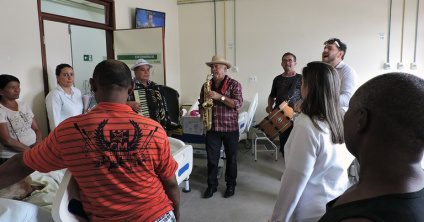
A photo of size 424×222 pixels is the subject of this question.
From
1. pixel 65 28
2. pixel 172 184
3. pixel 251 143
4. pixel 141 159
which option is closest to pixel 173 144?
pixel 172 184

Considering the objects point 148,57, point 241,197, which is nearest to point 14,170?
point 241,197

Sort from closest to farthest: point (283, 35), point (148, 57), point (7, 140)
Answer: point (7, 140) → point (148, 57) → point (283, 35)

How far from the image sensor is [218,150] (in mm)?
3502

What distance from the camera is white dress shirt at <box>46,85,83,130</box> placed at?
10.6 feet

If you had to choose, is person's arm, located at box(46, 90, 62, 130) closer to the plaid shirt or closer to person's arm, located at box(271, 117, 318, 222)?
the plaid shirt

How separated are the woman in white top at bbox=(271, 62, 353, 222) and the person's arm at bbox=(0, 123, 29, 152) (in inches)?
91.5

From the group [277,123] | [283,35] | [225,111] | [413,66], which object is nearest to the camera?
[225,111]

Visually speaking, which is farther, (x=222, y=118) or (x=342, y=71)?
(x=222, y=118)

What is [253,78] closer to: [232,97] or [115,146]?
[232,97]

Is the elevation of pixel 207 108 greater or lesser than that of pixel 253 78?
lesser

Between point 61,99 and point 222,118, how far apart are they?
166 centimetres

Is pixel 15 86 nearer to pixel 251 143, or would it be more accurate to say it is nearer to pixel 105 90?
pixel 105 90

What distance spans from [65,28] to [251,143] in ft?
11.2

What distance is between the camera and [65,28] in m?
3.83
